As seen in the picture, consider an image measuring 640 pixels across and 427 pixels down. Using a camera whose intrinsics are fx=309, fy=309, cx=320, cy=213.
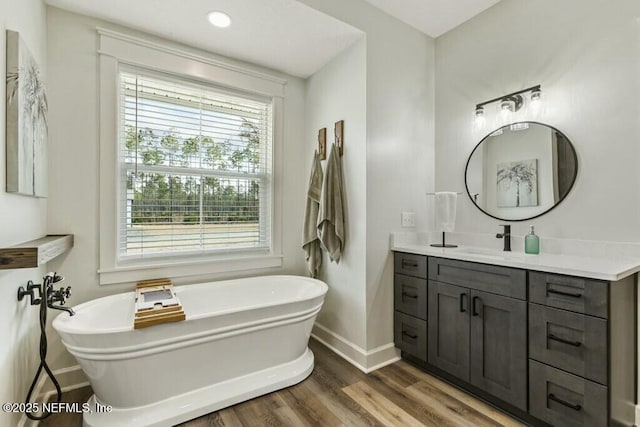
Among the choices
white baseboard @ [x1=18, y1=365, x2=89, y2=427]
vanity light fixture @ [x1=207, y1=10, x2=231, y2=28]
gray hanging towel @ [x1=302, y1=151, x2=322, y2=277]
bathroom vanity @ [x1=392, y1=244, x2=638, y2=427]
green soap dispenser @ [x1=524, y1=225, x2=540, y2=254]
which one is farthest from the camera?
gray hanging towel @ [x1=302, y1=151, x2=322, y2=277]

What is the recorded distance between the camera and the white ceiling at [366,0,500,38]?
7.54 ft

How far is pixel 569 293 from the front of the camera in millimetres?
1492

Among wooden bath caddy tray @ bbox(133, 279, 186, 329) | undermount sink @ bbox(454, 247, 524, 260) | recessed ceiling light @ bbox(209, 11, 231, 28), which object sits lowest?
wooden bath caddy tray @ bbox(133, 279, 186, 329)

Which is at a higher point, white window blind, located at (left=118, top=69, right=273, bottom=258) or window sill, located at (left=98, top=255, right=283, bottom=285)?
white window blind, located at (left=118, top=69, right=273, bottom=258)

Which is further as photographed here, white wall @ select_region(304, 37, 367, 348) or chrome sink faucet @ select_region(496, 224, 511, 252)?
white wall @ select_region(304, 37, 367, 348)

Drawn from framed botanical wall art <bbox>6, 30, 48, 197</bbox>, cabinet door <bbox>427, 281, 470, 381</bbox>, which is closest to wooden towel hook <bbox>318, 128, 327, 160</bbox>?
cabinet door <bbox>427, 281, 470, 381</bbox>

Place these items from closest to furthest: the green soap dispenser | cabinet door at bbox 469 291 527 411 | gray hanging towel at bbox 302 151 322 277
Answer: cabinet door at bbox 469 291 527 411, the green soap dispenser, gray hanging towel at bbox 302 151 322 277

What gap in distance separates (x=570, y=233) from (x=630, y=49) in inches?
42.3

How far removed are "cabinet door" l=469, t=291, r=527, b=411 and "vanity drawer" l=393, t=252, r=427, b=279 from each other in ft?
1.28

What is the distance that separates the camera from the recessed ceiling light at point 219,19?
208 cm

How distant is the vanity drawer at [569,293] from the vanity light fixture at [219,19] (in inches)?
97.1

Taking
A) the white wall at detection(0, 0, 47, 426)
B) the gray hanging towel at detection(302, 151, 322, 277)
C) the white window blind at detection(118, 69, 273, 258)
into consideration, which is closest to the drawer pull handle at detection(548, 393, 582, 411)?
the gray hanging towel at detection(302, 151, 322, 277)

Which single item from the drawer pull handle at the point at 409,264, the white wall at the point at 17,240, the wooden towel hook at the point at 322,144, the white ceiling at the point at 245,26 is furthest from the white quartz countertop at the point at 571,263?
the white wall at the point at 17,240

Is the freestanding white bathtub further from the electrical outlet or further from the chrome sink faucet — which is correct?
the chrome sink faucet
